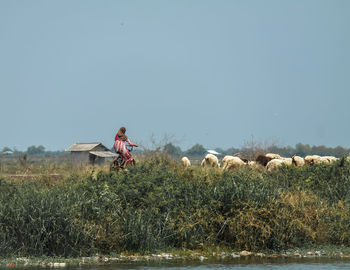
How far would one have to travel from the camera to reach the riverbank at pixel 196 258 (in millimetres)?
16312

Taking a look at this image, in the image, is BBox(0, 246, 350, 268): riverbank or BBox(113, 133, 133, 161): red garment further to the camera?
BBox(113, 133, 133, 161): red garment

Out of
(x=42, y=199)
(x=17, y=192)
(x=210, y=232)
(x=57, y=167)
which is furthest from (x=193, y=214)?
(x=57, y=167)

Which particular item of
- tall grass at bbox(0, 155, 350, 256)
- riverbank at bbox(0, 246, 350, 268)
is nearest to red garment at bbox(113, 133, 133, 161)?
tall grass at bbox(0, 155, 350, 256)

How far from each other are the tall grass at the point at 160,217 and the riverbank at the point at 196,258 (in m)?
0.30

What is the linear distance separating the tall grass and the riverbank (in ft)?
0.97

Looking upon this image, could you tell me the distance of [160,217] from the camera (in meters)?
18.1

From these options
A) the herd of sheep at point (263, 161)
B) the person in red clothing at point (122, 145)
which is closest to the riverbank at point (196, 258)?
the person in red clothing at point (122, 145)

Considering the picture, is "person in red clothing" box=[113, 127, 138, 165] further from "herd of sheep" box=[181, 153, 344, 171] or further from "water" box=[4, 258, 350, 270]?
"water" box=[4, 258, 350, 270]

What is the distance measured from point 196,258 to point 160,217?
155 centimetres

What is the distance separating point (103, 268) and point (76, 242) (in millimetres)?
1297

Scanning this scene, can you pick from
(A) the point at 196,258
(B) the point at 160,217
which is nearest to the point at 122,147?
(B) the point at 160,217

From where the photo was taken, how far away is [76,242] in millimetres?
16844

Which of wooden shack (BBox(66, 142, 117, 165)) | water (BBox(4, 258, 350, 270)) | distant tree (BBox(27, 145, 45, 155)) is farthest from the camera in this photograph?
distant tree (BBox(27, 145, 45, 155))

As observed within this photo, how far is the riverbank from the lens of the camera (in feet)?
53.5
